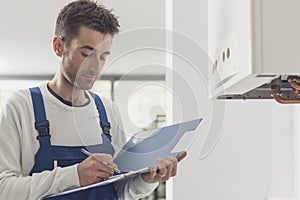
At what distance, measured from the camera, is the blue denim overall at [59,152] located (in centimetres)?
129

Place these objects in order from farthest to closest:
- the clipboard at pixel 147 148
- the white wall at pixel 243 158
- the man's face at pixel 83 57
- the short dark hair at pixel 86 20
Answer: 1. the white wall at pixel 243 158
2. the short dark hair at pixel 86 20
3. the man's face at pixel 83 57
4. the clipboard at pixel 147 148

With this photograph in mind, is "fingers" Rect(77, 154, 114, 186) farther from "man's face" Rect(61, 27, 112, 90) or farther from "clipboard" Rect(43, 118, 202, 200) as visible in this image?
"man's face" Rect(61, 27, 112, 90)

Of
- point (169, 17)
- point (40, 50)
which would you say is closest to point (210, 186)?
point (169, 17)

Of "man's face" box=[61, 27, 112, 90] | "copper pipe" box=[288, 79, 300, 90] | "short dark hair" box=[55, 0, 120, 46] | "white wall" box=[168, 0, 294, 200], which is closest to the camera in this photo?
"copper pipe" box=[288, 79, 300, 90]

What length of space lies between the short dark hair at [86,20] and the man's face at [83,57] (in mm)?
16

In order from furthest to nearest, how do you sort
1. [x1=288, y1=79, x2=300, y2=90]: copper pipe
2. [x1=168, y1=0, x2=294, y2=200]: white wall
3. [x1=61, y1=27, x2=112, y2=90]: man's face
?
[x1=168, y1=0, x2=294, y2=200]: white wall, [x1=61, y1=27, x2=112, y2=90]: man's face, [x1=288, y1=79, x2=300, y2=90]: copper pipe

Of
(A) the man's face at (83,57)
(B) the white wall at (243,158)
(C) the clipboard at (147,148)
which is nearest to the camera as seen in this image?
(C) the clipboard at (147,148)

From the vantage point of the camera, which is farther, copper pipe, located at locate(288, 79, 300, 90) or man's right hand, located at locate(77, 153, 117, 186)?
man's right hand, located at locate(77, 153, 117, 186)

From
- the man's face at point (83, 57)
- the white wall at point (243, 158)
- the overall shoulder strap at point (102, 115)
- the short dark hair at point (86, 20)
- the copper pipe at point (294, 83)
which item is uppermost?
the short dark hair at point (86, 20)

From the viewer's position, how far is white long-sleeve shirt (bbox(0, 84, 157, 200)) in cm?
121

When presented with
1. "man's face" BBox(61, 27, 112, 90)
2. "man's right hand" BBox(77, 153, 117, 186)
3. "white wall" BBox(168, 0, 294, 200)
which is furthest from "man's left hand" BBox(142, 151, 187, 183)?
"white wall" BBox(168, 0, 294, 200)

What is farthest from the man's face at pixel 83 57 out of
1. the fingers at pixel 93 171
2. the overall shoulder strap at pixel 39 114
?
the fingers at pixel 93 171

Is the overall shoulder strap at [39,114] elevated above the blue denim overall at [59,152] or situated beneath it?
elevated above

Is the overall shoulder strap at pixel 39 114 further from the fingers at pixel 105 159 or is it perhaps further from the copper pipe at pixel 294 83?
the copper pipe at pixel 294 83
